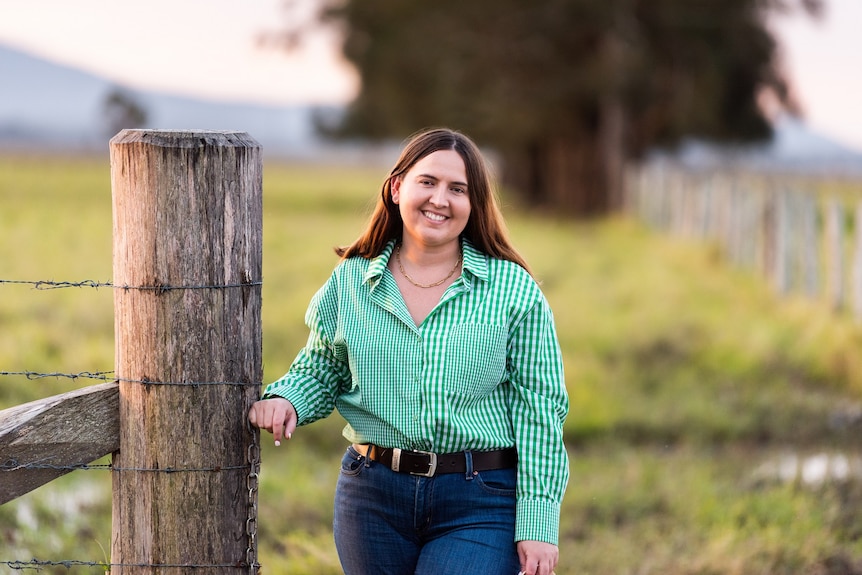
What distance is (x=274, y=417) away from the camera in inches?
112

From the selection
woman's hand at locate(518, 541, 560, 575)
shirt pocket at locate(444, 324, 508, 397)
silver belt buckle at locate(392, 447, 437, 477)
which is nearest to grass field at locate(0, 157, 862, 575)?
shirt pocket at locate(444, 324, 508, 397)

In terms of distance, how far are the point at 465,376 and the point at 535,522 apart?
40cm

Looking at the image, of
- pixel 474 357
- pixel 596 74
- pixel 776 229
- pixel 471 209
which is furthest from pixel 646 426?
pixel 596 74

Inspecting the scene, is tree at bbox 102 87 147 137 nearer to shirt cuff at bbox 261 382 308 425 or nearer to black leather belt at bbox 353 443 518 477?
shirt cuff at bbox 261 382 308 425

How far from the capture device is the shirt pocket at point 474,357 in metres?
2.86

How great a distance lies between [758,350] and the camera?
31.2ft

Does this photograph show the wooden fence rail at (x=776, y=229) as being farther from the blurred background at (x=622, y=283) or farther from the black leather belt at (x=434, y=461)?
the black leather belt at (x=434, y=461)

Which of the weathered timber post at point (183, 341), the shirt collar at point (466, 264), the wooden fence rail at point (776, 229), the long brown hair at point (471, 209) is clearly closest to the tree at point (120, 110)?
the wooden fence rail at point (776, 229)

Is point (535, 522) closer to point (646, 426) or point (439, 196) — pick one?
point (439, 196)

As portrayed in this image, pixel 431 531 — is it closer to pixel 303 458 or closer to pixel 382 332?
pixel 382 332

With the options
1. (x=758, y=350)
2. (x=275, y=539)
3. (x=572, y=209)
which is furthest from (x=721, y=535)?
(x=572, y=209)

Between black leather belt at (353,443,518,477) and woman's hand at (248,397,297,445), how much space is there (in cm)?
24

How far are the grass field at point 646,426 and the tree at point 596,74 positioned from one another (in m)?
11.2

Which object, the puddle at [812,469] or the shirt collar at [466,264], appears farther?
the puddle at [812,469]
